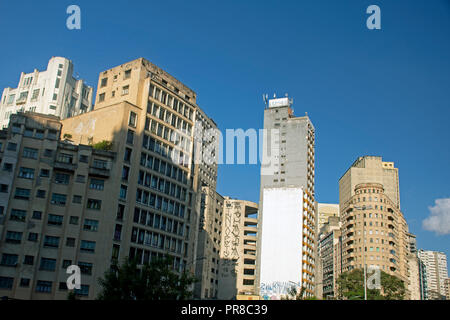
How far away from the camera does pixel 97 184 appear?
74.6 m

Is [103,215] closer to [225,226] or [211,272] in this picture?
[211,272]

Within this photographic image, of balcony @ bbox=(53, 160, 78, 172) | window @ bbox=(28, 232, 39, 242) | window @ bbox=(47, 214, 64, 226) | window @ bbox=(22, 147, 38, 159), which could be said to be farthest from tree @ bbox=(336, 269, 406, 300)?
window @ bbox=(22, 147, 38, 159)

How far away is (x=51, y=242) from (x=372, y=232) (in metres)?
98.1

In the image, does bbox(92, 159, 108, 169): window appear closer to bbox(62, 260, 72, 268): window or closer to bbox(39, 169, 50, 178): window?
bbox(39, 169, 50, 178): window

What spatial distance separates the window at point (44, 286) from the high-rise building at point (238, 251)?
6558 cm

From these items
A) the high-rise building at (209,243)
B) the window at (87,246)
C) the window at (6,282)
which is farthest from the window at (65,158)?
the high-rise building at (209,243)

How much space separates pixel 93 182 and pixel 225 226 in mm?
65532

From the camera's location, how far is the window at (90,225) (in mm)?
71125

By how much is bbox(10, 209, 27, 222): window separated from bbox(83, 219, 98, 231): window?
876 cm

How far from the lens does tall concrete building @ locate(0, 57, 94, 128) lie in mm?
134500

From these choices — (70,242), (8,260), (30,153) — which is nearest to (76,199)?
(70,242)
